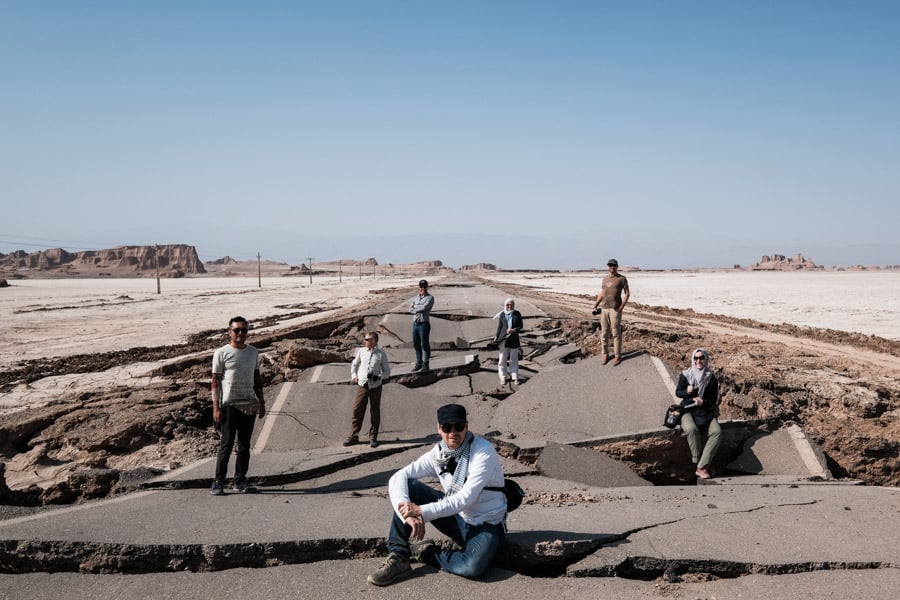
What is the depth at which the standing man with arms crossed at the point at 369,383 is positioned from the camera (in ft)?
26.7

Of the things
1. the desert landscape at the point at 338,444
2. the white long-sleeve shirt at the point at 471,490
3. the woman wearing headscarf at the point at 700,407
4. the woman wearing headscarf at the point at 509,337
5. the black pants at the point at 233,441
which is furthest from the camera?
the woman wearing headscarf at the point at 509,337

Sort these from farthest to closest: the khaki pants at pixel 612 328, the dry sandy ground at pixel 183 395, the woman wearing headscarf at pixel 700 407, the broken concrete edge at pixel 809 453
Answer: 1. the khaki pants at pixel 612 328
2. the dry sandy ground at pixel 183 395
3. the woman wearing headscarf at pixel 700 407
4. the broken concrete edge at pixel 809 453

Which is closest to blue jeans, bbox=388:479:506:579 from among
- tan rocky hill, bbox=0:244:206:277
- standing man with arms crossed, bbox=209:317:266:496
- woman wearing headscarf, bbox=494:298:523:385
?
standing man with arms crossed, bbox=209:317:266:496

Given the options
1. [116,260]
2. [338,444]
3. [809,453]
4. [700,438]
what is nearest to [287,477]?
[338,444]

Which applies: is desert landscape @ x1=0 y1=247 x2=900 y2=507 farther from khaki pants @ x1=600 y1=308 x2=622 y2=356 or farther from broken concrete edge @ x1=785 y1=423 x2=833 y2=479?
khaki pants @ x1=600 y1=308 x2=622 y2=356

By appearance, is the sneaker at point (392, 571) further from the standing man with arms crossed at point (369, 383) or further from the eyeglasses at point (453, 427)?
the standing man with arms crossed at point (369, 383)

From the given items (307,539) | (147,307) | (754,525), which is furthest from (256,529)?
(147,307)

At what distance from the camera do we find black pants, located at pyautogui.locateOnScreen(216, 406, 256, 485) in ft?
20.5

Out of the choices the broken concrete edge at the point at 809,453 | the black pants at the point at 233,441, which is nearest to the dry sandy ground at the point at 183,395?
the broken concrete edge at the point at 809,453

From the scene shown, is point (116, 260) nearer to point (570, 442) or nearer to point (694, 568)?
point (570, 442)

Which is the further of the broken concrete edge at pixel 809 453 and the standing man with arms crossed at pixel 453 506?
the broken concrete edge at pixel 809 453

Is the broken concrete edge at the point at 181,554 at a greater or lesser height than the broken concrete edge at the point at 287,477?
greater

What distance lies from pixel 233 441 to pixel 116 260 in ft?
537

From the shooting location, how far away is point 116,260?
151125mm
